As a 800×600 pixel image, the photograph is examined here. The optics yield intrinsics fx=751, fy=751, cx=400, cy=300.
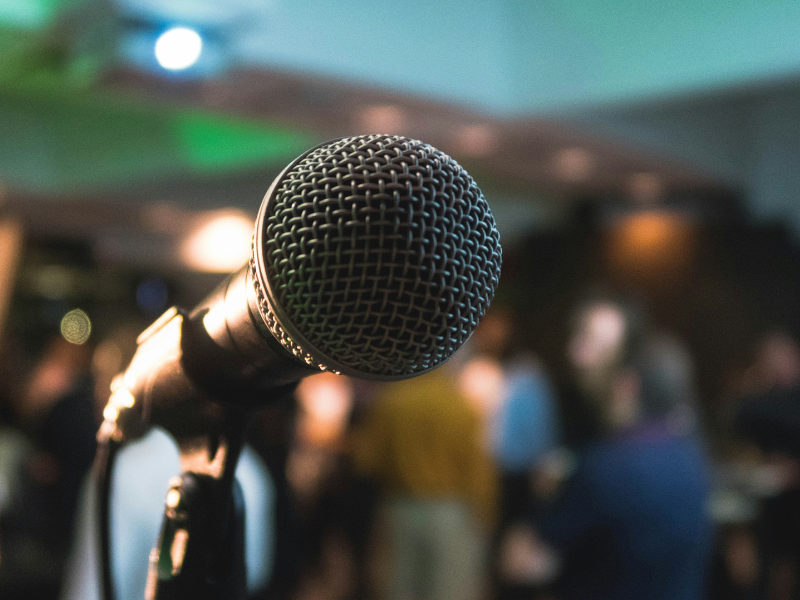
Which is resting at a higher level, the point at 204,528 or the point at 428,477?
the point at 204,528

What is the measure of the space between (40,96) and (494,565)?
484 cm

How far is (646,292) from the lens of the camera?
6.18 m

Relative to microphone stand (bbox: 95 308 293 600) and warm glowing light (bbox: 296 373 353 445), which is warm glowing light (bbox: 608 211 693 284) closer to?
warm glowing light (bbox: 296 373 353 445)

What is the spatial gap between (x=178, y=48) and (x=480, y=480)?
2603mm

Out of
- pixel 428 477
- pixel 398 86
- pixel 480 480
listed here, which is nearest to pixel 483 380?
pixel 480 480

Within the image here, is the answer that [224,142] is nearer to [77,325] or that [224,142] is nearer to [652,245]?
[652,245]

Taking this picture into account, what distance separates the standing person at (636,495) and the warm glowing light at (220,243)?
5.29 metres

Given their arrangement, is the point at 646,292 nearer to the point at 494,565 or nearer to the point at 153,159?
the point at 494,565

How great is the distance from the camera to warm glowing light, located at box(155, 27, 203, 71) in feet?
9.55

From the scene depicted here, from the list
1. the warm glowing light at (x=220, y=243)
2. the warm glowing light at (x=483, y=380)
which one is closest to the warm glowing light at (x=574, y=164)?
the warm glowing light at (x=483, y=380)

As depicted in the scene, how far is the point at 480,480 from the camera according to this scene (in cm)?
405

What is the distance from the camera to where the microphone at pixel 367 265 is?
55 cm

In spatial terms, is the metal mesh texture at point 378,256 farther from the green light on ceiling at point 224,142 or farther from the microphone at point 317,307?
the green light on ceiling at point 224,142

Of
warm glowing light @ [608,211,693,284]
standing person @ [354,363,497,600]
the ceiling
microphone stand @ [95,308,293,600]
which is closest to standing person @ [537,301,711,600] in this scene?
microphone stand @ [95,308,293,600]
